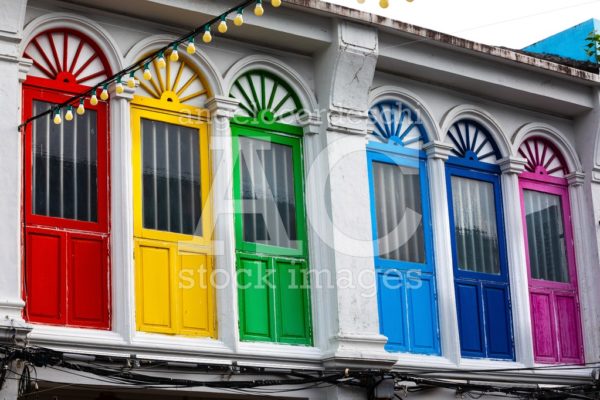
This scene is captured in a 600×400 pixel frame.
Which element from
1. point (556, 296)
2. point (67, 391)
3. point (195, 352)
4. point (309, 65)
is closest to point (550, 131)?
point (556, 296)

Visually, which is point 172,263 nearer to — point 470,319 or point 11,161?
point 11,161

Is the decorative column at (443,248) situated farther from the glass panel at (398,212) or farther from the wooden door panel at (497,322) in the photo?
the wooden door panel at (497,322)

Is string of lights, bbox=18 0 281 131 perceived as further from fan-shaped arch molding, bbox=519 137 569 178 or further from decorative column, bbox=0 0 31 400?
fan-shaped arch molding, bbox=519 137 569 178

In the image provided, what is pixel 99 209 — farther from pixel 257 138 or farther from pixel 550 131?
pixel 550 131

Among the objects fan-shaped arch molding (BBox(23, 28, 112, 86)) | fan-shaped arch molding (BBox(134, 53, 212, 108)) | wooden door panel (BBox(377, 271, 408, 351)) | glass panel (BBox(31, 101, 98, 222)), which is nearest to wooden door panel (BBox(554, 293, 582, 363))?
wooden door panel (BBox(377, 271, 408, 351))

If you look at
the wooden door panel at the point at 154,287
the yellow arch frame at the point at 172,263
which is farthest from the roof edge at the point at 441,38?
the wooden door panel at the point at 154,287

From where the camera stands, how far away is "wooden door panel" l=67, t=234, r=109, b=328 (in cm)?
1134

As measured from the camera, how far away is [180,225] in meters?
12.2

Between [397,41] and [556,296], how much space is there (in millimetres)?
3617

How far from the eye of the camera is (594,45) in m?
16.6

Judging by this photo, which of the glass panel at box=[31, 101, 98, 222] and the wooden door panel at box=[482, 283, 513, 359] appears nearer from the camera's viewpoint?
the glass panel at box=[31, 101, 98, 222]

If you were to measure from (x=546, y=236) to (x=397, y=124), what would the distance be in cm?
245

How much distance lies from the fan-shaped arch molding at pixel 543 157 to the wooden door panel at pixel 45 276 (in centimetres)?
615

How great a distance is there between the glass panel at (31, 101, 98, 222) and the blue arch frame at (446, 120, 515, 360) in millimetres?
4336
